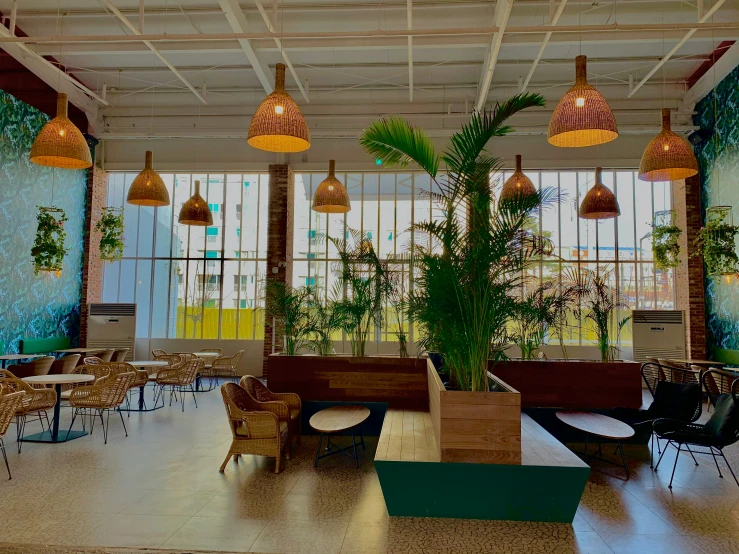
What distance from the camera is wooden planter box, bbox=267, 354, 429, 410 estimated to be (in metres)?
6.15

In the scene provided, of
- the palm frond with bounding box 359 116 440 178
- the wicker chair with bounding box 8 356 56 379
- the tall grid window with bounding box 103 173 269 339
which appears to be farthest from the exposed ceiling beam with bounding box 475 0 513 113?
the wicker chair with bounding box 8 356 56 379

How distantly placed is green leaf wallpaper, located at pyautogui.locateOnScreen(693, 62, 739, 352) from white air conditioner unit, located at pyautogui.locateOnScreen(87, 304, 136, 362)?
477 inches

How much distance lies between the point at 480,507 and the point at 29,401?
16.4 ft

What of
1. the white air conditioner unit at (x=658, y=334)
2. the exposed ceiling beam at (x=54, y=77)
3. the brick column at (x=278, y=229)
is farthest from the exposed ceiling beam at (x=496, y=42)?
the exposed ceiling beam at (x=54, y=77)

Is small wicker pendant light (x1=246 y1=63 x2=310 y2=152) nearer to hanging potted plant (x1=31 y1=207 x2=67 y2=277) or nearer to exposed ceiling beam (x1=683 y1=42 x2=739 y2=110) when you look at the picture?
hanging potted plant (x1=31 y1=207 x2=67 y2=277)

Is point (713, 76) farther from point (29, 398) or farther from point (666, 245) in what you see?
point (29, 398)

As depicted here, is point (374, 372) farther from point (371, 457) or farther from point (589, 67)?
point (589, 67)

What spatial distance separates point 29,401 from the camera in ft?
18.9

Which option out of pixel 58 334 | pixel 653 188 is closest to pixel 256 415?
pixel 58 334

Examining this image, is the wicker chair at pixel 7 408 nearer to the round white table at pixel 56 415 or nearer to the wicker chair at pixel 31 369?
the round white table at pixel 56 415

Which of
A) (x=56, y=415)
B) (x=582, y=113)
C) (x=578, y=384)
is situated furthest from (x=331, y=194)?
(x=56, y=415)

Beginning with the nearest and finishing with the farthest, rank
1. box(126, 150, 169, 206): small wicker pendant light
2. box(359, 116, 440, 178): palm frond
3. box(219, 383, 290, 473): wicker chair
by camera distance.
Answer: box(359, 116, 440, 178): palm frond < box(219, 383, 290, 473): wicker chair < box(126, 150, 169, 206): small wicker pendant light

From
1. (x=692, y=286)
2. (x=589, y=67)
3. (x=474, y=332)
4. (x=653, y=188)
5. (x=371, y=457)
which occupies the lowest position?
(x=371, y=457)

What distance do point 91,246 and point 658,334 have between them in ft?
41.2
